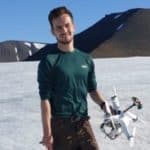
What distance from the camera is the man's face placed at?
3365mm

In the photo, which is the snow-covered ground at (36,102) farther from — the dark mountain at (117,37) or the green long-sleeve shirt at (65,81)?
the dark mountain at (117,37)

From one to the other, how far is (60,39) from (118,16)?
8631 cm

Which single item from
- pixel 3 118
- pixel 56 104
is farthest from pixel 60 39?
pixel 3 118

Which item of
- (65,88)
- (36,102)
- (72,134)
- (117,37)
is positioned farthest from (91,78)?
(117,37)

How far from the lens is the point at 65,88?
340 cm

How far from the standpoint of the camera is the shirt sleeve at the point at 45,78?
3.36 meters

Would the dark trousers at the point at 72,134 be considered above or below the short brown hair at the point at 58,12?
below

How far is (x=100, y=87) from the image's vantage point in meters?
9.04

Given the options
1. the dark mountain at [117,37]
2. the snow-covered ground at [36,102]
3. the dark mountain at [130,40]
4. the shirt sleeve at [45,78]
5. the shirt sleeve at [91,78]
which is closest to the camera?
the shirt sleeve at [45,78]

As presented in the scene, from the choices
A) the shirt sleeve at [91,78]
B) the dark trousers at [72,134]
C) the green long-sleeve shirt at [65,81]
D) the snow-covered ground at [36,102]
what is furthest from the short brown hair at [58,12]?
the snow-covered ground at [36,102]

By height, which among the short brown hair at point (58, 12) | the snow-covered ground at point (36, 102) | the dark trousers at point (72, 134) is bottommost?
the snow-covered ground at point (36, 102)

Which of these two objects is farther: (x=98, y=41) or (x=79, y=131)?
(x=98, y=41)

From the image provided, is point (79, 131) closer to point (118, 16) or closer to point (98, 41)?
point (98, 41)

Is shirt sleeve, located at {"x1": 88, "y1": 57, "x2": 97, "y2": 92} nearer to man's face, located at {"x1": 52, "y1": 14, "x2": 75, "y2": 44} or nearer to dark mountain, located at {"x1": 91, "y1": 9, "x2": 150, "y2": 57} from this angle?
man's face, located at {"x1": 52, "y1": 14, "x2": 75, "y2": 44}
